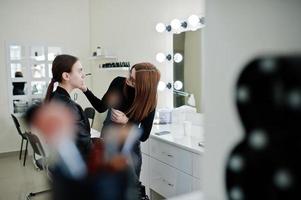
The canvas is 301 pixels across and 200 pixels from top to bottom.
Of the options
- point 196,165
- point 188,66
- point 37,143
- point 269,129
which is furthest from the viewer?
point 188,66

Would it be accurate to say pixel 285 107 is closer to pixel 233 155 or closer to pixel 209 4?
pixel 233 155

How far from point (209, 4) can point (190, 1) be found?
7.91 feet

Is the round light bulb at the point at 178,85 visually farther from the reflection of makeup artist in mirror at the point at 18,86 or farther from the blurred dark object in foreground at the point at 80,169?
the reflection of makeup artist in mirror at the point at 18,86

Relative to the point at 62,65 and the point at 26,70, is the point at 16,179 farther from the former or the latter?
the point at 62,65

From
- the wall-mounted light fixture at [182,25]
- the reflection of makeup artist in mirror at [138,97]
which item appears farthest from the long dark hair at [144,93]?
the wall-mounted light fixture at [182,25]

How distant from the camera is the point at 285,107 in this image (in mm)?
353

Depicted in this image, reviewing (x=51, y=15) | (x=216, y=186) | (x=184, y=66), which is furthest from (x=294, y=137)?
(x=51, y=15)

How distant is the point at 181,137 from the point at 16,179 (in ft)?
7.34

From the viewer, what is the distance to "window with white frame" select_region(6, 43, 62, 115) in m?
4.32

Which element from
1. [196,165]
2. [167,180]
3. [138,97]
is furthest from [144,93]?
[167,180]

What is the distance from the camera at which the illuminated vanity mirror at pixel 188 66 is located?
2627 mm

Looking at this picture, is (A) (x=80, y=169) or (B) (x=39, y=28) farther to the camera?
(B) (x=39, y=28)

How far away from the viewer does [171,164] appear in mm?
2277

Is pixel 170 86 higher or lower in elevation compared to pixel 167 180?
higher
